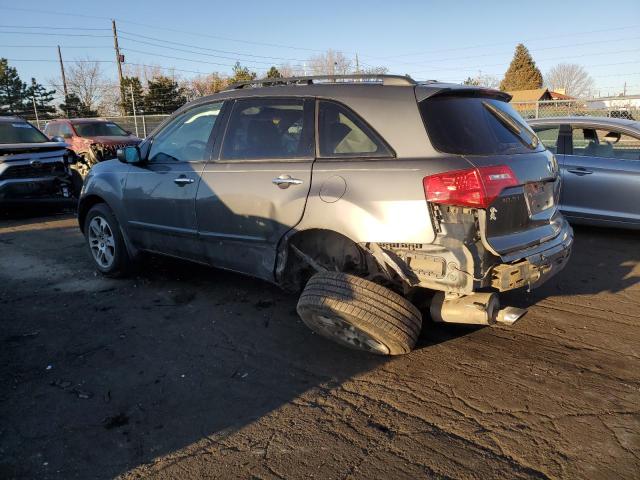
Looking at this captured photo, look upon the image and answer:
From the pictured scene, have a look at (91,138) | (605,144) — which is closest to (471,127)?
(605,144)

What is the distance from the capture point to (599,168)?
21.1 feet

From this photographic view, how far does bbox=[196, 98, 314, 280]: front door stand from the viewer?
3719 mm

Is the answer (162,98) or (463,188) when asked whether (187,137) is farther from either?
(162,98)

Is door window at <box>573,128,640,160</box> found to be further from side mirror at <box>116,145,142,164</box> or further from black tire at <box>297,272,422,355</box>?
side mirror at <box>116,145,142,164</box>

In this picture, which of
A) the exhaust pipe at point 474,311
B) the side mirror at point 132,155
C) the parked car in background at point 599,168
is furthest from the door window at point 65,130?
the exhaust pipe at point 474,311

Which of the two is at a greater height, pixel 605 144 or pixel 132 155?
pixel 132 155

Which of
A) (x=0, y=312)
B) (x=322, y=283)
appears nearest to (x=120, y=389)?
(x=322, y=283)

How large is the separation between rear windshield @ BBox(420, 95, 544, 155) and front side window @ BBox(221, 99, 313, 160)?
91 cm

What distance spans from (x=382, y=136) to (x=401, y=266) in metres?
0.88

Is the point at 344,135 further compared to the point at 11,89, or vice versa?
the point at 11,89

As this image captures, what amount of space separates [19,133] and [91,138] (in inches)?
180

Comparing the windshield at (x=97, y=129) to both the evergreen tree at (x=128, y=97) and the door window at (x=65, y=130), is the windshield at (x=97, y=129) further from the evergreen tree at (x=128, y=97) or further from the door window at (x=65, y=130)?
the evergreen tree at (x=128, y=97)

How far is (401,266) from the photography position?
3.18m

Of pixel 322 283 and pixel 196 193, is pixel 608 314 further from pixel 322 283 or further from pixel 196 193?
pixel 196 193
